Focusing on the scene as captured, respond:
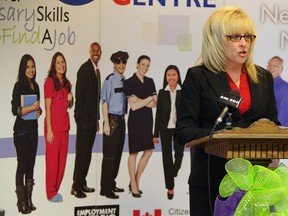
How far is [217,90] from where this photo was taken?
7.22 feet

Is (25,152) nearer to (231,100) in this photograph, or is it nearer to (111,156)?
(111,156)

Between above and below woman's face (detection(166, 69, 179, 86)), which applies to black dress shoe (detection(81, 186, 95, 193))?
below

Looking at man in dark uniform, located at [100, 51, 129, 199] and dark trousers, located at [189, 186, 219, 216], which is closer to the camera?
dark trousers, located at [189, 186, 219, 216]

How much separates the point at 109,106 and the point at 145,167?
0.56m

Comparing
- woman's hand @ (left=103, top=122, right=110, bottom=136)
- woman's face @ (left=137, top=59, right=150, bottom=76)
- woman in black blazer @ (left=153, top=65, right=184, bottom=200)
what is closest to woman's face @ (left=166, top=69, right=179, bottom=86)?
woman in black blazer @ (left=153, top=65, right=184, bottom=200)

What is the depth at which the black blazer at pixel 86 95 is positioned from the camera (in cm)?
421

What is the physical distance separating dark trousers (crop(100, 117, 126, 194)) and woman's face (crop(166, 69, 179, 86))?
480 mm

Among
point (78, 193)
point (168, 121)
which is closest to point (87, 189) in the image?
point (78, 193)

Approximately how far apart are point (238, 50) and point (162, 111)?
2209mm

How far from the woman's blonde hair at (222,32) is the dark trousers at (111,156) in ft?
6.71

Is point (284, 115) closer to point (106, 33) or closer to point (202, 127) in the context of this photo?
point (106, 33)

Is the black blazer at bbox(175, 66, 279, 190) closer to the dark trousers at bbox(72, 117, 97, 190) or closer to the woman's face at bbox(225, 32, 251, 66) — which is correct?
the woman's face at bbox(225, 32, 251, 66)

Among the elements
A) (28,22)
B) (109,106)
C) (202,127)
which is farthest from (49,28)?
(202,127)

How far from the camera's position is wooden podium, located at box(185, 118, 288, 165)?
171 centimetres
